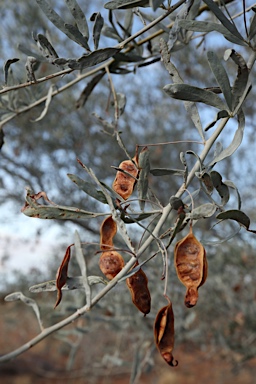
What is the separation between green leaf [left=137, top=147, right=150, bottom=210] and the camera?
0.53 metres

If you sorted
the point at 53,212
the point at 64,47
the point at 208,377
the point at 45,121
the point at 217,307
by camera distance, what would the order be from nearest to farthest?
the point at 53,212 → the point at 217,307 → the point at 45,121 → the point at 64,47 → the point at 208,377

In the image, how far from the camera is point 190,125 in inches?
127

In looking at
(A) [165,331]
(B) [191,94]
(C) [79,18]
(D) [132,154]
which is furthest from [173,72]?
(D) [132,154]

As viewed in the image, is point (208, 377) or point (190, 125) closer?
point (190, 125)

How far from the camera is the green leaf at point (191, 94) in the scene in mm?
500

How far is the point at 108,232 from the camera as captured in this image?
51 cm

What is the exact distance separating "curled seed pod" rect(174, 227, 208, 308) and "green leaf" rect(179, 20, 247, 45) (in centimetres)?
21

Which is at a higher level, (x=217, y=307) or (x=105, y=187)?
(x=217, y=307)

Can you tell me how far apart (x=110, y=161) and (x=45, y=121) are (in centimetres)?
40

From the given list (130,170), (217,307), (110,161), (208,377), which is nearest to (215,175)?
(130,170)

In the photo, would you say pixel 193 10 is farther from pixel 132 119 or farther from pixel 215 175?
pixel 132 119

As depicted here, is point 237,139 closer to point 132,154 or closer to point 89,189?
A: point 89,189

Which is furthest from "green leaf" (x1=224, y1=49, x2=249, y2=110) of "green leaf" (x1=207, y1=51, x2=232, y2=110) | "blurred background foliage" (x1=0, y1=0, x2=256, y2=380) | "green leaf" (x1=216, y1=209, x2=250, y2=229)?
"blurred background foliage" (x1=0, y1=0, x2=256, y2=380)

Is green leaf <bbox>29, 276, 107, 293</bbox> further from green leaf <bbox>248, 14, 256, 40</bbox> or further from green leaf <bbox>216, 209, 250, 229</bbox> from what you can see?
green leaf <bbox>248, 14, 256, 40</bbox>
